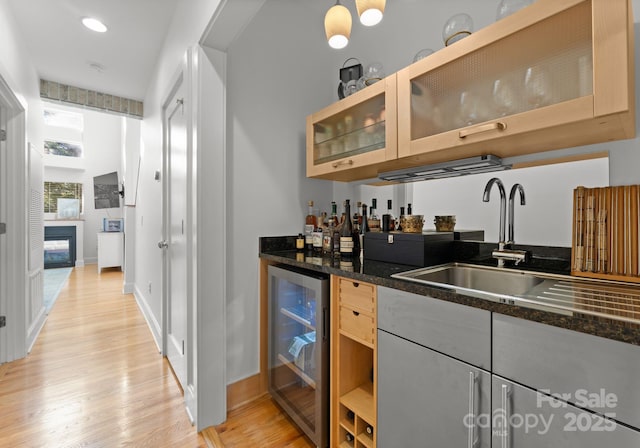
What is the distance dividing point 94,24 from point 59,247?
6032 mm

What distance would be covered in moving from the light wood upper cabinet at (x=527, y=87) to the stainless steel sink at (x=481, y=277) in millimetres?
517

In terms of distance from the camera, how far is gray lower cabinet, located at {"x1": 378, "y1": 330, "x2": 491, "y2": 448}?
0.82 meters

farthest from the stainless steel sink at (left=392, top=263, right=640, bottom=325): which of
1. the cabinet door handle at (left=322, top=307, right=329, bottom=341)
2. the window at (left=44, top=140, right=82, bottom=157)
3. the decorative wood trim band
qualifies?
the window at (left=44, top=140, right=82, bottom=157)

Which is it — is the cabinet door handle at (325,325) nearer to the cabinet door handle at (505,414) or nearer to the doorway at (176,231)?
the cabinet door handle at (505,414)

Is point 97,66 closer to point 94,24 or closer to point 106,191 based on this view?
point 94,24

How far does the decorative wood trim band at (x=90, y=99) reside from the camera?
3105 mm

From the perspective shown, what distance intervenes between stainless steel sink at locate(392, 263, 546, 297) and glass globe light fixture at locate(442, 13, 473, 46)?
3.29 ft

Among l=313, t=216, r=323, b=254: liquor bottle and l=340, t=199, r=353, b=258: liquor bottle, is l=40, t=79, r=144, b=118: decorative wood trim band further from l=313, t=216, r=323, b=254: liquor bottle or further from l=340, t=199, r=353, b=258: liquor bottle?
l=340, t=199, r=353, b=258: liquor bottle

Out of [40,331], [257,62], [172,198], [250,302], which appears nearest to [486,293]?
[250,302]

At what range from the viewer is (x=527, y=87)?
3.36 feet

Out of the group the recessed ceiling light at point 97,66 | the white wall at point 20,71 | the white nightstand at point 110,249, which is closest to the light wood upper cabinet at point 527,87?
the white wall at point 20,71

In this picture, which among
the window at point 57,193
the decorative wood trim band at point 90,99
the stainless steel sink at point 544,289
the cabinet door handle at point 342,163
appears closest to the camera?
the stainless steel sink at point 544,289

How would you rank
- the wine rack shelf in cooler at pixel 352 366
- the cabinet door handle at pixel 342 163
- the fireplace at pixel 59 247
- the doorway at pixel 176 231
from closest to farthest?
the wine rack shelf in cooler at pixel 352 366, the cabinet door handle at pixel 342 163, the doorway at pixel 176 231, the fireplace at pixel 59 247

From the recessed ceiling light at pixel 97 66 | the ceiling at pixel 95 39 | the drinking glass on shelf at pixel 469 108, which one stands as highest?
the ceiling at pixel 95 39
